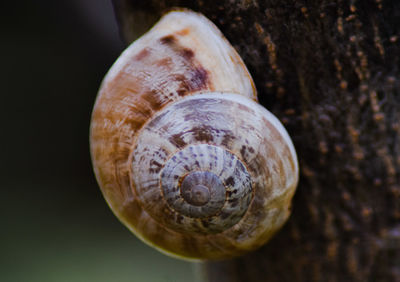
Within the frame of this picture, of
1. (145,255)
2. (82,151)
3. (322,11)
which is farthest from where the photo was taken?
(82,151)

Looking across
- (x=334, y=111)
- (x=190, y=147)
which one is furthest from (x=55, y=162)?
(x=334, y=111)

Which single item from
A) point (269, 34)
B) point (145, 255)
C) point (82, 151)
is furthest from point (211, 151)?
point (82, 151)

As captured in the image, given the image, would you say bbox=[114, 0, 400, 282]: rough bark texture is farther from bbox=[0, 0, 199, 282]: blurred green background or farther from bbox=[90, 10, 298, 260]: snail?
bbox=[0, 0, 199, 282]: blurred green background

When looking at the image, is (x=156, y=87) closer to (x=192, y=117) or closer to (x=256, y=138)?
(x=192, y=117)

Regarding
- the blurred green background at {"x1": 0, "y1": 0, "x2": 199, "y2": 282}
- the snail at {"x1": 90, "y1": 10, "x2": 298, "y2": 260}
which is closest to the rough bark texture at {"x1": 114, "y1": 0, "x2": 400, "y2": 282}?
the snail at {"x1": 90, "y1": 10, "x2": 298, "y2": 260}

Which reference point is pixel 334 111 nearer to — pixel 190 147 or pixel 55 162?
pixel 190 147

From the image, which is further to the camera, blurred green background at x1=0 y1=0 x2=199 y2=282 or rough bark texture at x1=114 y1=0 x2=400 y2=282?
blurred green background at x1=0 y1=0 x2=199 y2=282
